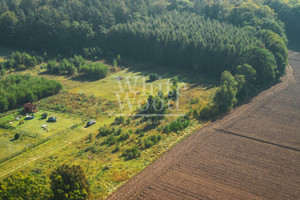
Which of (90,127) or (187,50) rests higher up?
(187,50)

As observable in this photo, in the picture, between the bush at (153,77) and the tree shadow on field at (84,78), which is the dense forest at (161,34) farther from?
the bush at (153,77)

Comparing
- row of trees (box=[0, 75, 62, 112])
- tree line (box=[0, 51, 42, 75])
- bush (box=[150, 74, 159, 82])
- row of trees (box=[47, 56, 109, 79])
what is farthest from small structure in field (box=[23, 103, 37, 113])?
tree line (box=[0, 51, 42, 75])

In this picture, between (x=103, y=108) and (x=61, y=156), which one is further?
(x=103, y=108)

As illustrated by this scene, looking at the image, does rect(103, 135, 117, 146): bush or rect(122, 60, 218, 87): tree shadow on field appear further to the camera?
rect(122, 60, 218, 87): tree shadow on field

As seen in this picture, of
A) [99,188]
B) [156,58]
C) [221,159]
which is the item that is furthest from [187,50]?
[99,188]

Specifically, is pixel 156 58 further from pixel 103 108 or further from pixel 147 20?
pixel 103 108

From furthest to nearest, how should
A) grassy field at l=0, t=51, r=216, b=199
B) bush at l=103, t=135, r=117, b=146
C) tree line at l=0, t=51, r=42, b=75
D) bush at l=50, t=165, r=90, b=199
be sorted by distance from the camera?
1. tree line at l=0, t=51, r=42, b=75
2. bush at l=103, t=135, r=117, b=146
3. grassy field at l=0, t=51, r=216, b=199
4. bush at l=50, t=165, r=90, b=199

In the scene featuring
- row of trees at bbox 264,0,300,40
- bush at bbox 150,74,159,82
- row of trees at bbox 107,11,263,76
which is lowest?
Answer: bush at bbox 150,74,159,82

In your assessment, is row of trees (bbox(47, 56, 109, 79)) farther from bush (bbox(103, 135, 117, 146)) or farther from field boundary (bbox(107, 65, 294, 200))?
field boundary (bbox(107, 65, 294, 200))
